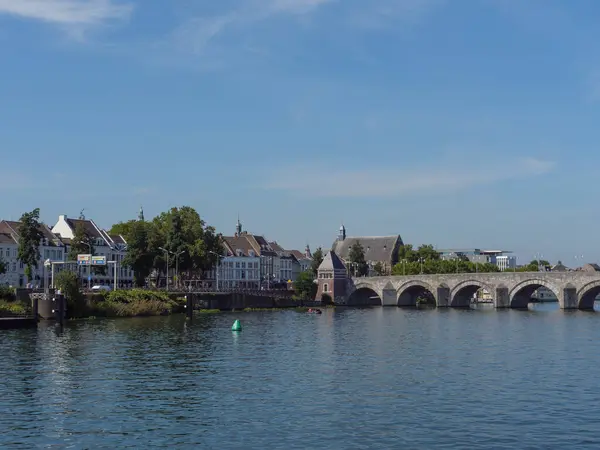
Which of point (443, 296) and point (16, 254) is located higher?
point (16, 254)

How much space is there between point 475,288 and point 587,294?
2651cm

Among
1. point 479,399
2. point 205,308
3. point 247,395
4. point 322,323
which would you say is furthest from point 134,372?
point 205,308

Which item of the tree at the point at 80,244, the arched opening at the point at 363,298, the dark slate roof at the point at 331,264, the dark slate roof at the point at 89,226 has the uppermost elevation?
the dark slate roof at the point at 89,226

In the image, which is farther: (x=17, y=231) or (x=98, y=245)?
(x=98, y=245)

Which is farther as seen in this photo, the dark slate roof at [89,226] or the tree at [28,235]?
the dark slate roof at [89,226]

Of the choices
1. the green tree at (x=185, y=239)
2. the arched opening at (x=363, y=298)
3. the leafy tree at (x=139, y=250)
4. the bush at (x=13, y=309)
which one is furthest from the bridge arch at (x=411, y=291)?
the bush at (x=13, y=309)

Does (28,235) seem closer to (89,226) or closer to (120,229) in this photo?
(89,226)

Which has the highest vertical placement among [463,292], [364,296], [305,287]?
[305,287]

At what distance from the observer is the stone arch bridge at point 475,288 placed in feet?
458

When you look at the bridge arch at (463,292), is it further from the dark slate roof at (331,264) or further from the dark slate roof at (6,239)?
the dark slate roof at (6,239)

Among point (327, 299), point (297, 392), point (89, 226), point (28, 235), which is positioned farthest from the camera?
point (327, 299)

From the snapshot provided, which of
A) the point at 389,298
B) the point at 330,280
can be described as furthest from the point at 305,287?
the point at 389,298

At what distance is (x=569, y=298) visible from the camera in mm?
139875

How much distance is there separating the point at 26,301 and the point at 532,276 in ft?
298
